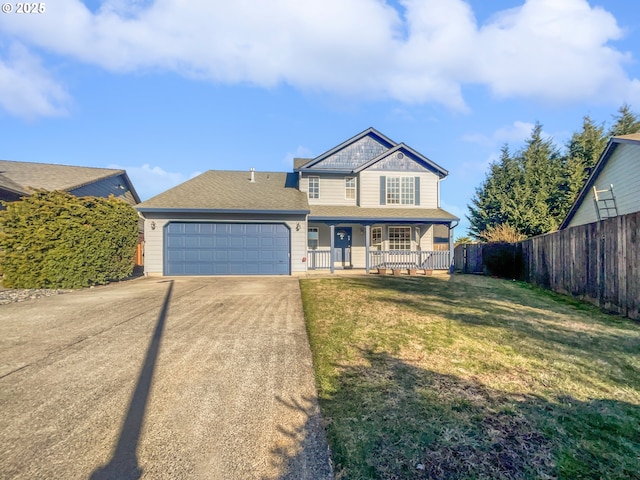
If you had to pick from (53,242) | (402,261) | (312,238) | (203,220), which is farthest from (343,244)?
(53,242)

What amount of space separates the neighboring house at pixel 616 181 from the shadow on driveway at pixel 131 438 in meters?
14.5

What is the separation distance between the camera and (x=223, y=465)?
2264 millimetres

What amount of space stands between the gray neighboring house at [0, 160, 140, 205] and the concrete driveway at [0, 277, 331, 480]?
499 inches

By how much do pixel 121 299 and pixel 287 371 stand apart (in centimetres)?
666

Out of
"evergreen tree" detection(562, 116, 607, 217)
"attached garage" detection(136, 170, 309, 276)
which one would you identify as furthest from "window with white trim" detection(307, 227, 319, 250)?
"evergreen tree" detection(562, 116, 607, 217)

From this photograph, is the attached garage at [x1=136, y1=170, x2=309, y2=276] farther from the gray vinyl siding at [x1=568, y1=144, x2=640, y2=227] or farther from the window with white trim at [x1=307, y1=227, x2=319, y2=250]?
the gray vinyl siding at [x1=568, y1=144, x2=640, y2=227]

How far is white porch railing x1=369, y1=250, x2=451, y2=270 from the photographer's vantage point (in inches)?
643

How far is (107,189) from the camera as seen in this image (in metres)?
19.9

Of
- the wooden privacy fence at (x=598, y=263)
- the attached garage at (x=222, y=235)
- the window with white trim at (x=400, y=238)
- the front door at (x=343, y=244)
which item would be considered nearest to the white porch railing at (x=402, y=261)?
the window with white trim at (x=400, y=238)

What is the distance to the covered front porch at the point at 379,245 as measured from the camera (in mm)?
16453

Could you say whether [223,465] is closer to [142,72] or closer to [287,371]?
[287,371]

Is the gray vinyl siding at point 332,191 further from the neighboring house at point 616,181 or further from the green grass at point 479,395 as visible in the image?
the green grass at point 479,395

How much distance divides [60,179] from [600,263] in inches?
924

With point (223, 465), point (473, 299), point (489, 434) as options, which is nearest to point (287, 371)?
point (223, 465)
